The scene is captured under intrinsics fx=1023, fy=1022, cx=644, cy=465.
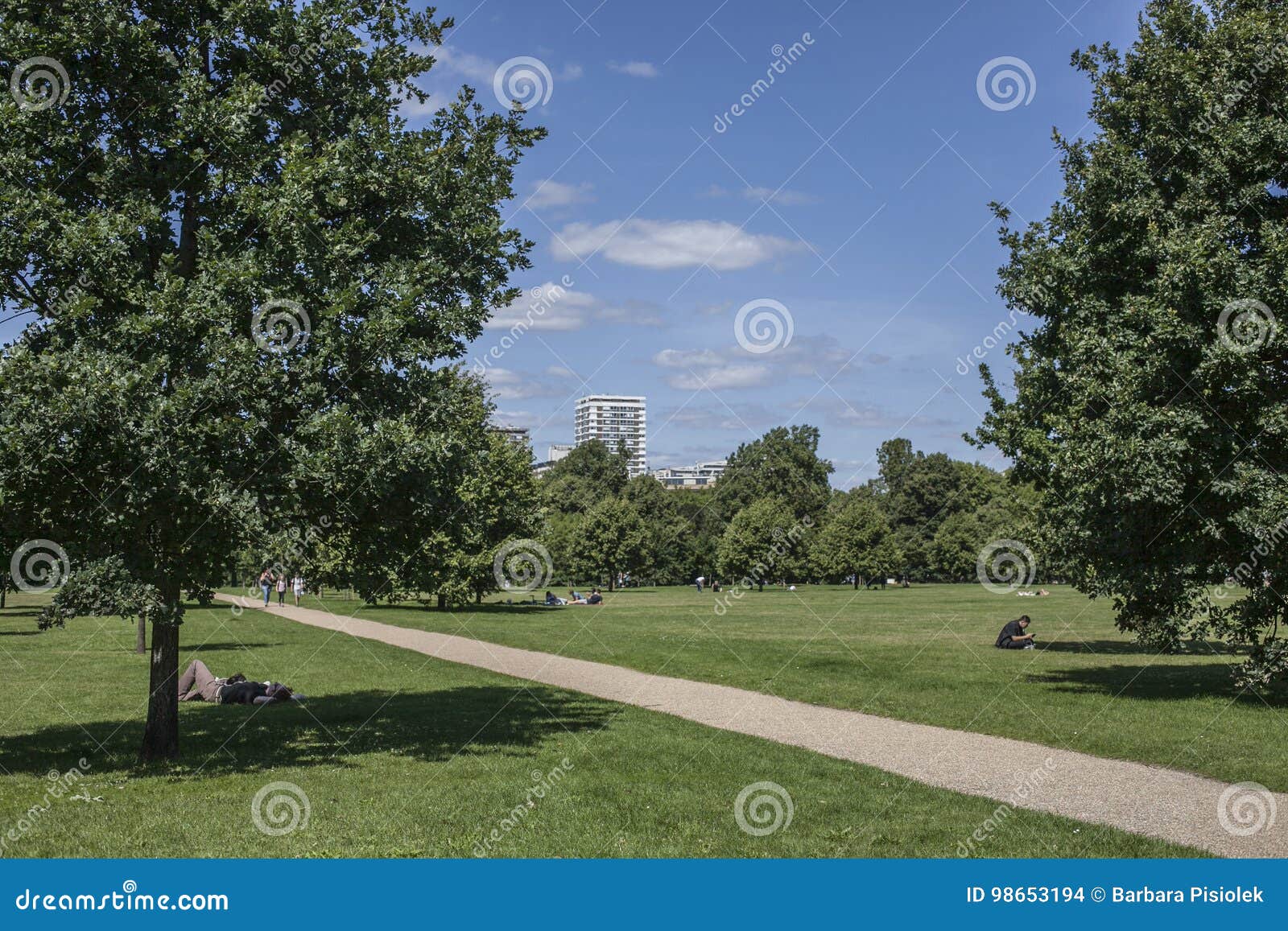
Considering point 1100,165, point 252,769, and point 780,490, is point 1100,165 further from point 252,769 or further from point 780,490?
point 780,490

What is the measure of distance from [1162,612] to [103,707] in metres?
16.4

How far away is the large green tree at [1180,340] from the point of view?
46.2 ft

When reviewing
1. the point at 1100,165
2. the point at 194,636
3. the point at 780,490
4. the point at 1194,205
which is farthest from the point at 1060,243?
the point at 780,490

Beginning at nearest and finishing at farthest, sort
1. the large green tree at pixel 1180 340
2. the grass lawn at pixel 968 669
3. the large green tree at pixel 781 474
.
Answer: the grass lawn at pixel 968 669 < the large green tree at pixel 1180 340 < the large green tree at pixel 781 474

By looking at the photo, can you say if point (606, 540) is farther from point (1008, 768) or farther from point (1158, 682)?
point (1008, 768)

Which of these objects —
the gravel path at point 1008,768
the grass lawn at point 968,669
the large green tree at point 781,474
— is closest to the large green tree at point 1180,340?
the grass lawn at point 968,669

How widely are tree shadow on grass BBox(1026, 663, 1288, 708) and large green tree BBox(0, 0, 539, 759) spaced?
1186 cm

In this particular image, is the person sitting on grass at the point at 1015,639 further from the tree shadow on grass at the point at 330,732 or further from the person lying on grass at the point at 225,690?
the person lying on grass at the point at 225,690

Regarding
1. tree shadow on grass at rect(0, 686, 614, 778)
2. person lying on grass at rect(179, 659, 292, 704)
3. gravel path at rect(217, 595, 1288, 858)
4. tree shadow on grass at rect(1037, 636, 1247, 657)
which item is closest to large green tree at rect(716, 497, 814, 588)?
tree shadow on grass at rect(1037, 636, 1247, 657)

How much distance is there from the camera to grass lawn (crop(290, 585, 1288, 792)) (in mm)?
12250

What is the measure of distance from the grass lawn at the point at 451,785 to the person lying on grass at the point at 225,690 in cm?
61

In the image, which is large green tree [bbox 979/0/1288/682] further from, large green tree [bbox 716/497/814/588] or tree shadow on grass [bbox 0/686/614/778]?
large green tree [bbox 716/497/814/588]

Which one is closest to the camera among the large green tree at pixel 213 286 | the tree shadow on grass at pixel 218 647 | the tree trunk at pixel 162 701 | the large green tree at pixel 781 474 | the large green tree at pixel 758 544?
the large green tree at pixel 213 286

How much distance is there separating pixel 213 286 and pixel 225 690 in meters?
8.89
